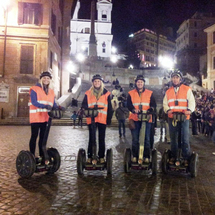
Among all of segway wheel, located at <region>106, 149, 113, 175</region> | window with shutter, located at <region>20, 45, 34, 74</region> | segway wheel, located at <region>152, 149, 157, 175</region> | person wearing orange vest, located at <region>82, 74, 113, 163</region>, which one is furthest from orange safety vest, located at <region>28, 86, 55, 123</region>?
window with shutter, located at <region>20, 45, 34, 74</region>

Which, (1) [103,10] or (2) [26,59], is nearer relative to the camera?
(2) [26,59]

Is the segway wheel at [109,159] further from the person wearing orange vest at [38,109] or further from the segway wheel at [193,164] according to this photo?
the segway wheel at [193,164]

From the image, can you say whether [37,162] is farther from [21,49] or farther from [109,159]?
[21,49]

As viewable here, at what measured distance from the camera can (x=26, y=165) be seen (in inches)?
196

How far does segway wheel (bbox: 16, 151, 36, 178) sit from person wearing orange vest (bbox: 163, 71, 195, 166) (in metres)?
2.80

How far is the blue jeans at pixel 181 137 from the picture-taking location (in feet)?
17.2

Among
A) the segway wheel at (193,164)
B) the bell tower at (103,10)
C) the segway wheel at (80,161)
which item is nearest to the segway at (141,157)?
the segway wheel at (193,164)

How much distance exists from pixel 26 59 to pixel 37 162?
19.0m

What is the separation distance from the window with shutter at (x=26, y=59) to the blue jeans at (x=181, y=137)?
763 inches

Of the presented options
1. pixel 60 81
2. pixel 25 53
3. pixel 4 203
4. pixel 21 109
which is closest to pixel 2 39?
pixel 25 53

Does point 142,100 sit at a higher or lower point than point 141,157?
higher

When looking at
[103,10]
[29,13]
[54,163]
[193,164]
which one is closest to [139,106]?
[193,164]

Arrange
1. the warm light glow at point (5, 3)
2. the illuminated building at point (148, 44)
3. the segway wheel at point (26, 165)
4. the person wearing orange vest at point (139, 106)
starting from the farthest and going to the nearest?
the illuminated building at point (148, 44) < the warm light glow at point (5, 3) < the person wearing orange vest at point (139, 106) < the segway wheel at point (26, 165)

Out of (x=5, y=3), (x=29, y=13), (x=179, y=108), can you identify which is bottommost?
(x=179, y=108)
